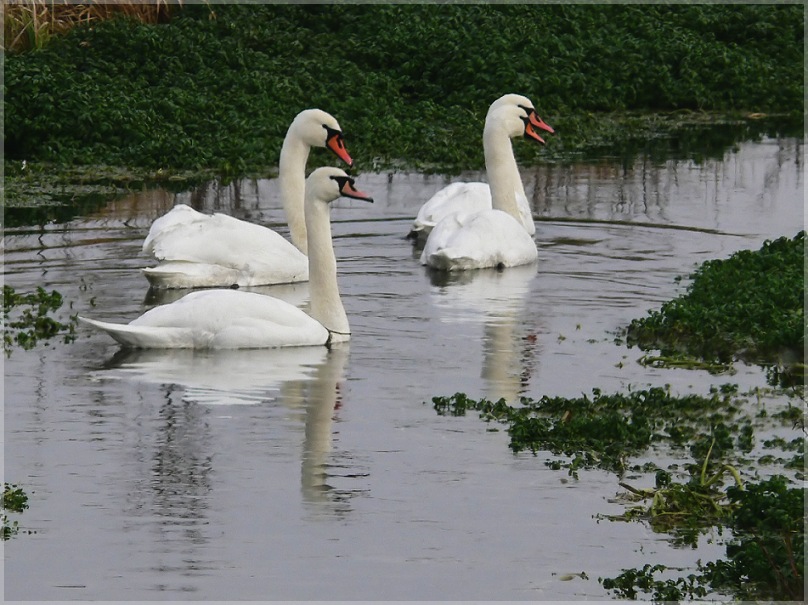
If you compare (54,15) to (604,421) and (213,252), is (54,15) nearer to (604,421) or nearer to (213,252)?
(213,252)

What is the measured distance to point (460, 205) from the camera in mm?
15094

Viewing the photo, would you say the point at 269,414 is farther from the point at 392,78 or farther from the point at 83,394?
the point at 392,78

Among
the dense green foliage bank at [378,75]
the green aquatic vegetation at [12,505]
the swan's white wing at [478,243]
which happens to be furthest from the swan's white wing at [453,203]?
the green aquatic vegetation at [12,505]

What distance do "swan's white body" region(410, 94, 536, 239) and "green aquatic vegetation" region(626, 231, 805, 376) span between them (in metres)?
3.05

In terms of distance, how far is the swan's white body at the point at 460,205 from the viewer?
15.1 metres

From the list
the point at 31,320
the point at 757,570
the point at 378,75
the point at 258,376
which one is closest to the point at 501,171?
the point at 31,320

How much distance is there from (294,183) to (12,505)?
6.95 m

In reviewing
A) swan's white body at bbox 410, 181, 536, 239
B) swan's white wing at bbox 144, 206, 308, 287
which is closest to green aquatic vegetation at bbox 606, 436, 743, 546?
swan's white wing at bbox 144, 206, 308, 287

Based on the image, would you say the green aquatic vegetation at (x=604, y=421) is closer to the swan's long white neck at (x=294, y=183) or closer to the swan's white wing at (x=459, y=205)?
the swan's long white neck at (x=294, y=183)

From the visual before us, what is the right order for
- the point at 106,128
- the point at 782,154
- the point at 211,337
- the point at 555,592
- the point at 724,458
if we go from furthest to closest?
the point at 782,154 → the point at 106,128 → the point at 211,337 → the point at 724,458 → the point at 555,592

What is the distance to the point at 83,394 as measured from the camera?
9844 mm

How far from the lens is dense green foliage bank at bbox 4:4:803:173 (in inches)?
758

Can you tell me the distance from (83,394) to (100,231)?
581 cm

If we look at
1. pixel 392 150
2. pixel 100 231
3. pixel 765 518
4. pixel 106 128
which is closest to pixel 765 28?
pixel 392 150
